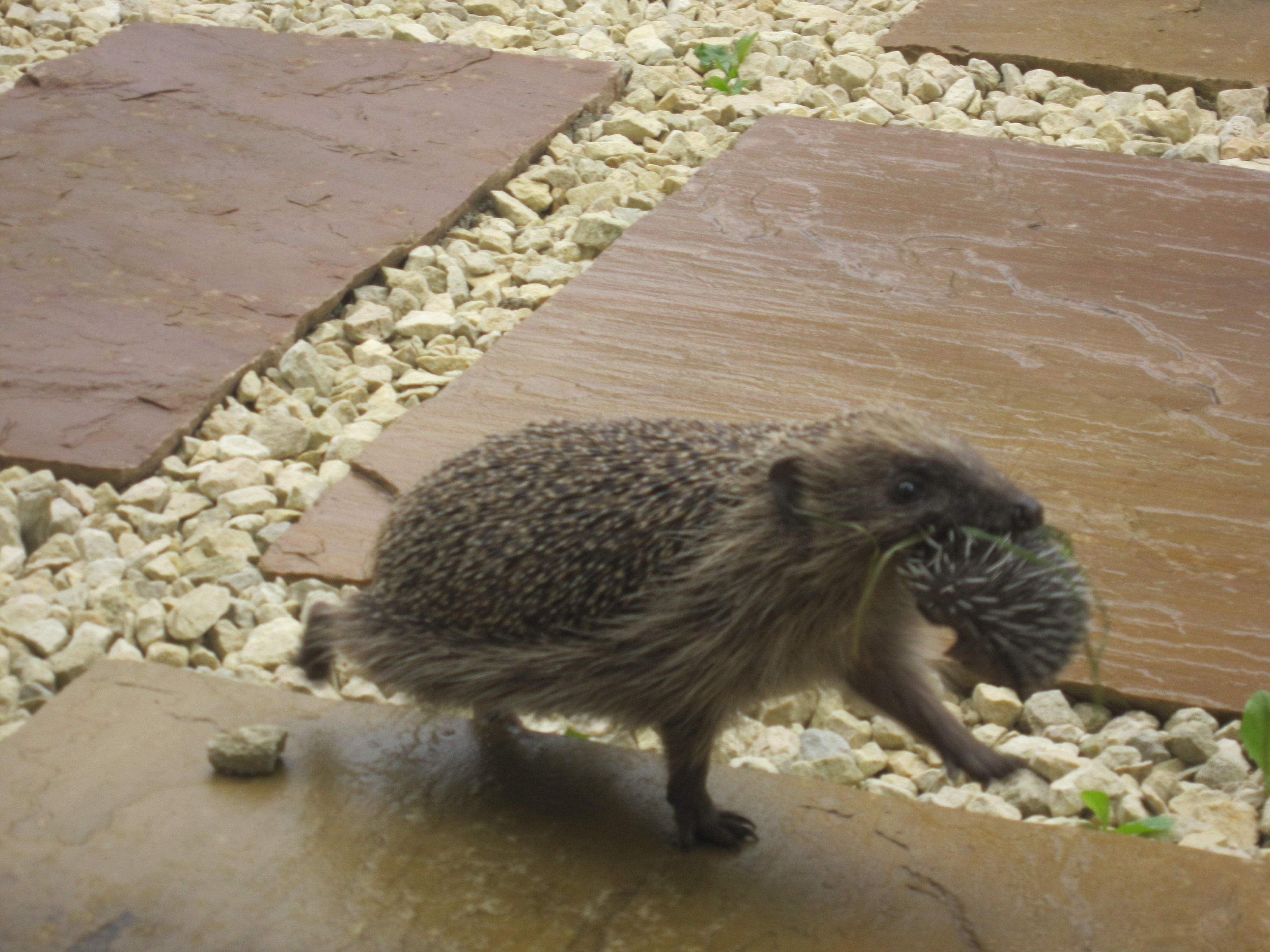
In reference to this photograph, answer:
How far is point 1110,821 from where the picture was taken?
11.2 ft

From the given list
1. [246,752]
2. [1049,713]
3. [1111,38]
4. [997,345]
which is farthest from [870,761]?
[1111,38]

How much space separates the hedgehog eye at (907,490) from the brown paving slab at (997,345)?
4.11 ft

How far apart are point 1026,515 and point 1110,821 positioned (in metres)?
1.18

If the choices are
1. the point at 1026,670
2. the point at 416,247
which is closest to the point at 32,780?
the point at 1026,670

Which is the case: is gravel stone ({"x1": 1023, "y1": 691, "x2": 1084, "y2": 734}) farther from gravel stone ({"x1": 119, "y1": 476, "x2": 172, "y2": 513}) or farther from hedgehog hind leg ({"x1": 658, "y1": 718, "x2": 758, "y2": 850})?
gravel stone ({"x1": 119, "y1": 476, "x2": 172, "y2": 513})

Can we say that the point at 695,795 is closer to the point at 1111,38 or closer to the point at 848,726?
the point at 848,726

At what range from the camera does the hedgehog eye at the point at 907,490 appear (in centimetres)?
275

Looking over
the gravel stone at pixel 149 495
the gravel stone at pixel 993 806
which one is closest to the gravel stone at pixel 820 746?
the gravel stone at pixel 993 806

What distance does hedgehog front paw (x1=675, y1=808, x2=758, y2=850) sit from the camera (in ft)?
9.61

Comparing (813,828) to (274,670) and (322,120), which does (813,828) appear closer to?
(274,670)

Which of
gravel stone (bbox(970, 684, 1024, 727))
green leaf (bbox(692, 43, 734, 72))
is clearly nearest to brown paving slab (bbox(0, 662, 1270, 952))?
gravel stone (bbox(970, 684, 1024, 727))

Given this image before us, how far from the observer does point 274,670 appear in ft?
12.7

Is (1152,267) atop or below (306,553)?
atop

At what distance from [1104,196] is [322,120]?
391cm
